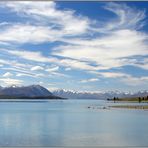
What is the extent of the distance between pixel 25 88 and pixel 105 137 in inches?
6595

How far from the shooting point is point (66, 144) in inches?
784

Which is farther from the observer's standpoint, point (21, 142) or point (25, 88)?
point (25, 88)

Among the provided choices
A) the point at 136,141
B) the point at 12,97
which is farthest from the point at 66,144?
the point at 12,97

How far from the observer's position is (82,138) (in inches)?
869

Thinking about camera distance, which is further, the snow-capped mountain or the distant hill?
the distant hill

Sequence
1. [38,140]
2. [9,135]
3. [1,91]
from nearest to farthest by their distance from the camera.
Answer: [38,140] < [9,135] < [1,91]

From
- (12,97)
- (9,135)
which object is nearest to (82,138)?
(9,135)

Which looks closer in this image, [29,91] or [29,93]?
[29,91]

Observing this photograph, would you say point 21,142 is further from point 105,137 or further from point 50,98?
point 50,98

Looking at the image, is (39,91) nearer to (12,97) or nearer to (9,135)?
(12,97)

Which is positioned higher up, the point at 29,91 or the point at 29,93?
the point at 29,91

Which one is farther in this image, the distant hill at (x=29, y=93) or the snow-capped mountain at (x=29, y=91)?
the distant hill at (x=29, y=93)

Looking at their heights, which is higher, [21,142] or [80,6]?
[80,6]

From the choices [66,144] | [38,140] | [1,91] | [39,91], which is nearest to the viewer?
[66,144]
